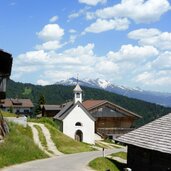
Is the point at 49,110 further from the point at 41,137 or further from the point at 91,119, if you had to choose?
the point at 41,137

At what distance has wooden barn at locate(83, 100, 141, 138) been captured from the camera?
82.1m

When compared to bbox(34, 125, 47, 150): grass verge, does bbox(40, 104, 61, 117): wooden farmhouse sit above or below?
above

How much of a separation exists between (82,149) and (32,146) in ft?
33.9

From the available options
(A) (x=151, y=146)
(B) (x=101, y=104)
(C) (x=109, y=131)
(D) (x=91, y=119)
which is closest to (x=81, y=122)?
(D) (x=91, y=119)

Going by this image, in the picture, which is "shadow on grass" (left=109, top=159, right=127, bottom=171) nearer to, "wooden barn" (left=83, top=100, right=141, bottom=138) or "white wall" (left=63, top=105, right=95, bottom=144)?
"white wall" (left=63, top=105, right=95, bottom=144)

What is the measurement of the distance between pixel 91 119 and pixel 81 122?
1786mm

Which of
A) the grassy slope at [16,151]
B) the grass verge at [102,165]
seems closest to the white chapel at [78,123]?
the grassy slope at [16,151]

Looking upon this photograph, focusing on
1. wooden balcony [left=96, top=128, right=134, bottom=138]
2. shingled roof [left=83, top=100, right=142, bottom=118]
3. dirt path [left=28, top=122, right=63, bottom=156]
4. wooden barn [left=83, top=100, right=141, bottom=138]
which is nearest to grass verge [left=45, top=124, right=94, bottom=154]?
dirt path [left=28, top=122, right=63, bottom=156]

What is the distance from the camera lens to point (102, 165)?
1278 inches

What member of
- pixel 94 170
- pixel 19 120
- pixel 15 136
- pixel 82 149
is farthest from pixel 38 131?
pixel 94 170

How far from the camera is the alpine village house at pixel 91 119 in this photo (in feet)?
234

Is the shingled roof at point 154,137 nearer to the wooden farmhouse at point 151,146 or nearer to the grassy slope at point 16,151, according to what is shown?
the wooden farmhouse at point 151,146

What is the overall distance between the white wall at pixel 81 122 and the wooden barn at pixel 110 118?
9.54 meters

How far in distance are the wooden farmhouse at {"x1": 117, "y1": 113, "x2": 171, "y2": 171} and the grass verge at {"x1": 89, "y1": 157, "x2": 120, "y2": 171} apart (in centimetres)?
177
